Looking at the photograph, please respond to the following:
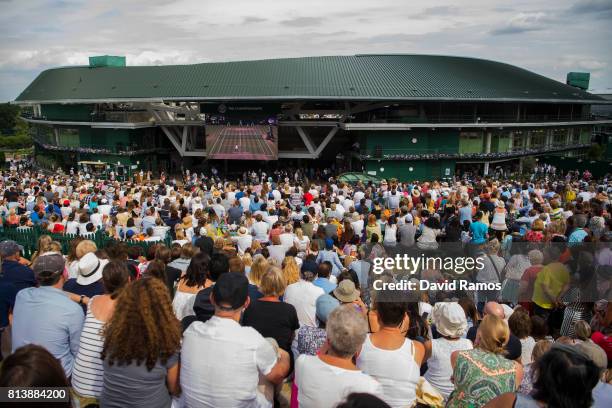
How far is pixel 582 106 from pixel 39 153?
58.7m

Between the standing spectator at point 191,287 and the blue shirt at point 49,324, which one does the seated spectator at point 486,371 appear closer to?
the standing spectator at point 191,287

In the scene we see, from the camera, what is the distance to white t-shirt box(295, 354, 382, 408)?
3340 mm

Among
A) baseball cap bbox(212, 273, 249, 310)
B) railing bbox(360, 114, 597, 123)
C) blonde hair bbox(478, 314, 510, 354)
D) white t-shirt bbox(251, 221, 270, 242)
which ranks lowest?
white t-shirt bbox(251, 221, 270, 242)

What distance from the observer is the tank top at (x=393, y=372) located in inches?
157

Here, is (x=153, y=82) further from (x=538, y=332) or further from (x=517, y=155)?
(x=538, y=332)

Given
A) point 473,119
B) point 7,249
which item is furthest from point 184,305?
point 473,119

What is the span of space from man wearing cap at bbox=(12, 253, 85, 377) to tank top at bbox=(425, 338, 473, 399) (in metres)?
3.52

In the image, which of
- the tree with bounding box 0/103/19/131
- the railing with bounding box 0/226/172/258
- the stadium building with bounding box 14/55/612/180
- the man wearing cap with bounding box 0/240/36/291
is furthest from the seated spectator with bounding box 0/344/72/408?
the tree with bounding box 0/103/19/131

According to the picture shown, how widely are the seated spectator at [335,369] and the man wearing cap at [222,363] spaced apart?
40cm

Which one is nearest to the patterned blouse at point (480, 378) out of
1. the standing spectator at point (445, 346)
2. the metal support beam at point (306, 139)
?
the standing spectator at point (445, 346)

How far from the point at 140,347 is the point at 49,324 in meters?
1.47

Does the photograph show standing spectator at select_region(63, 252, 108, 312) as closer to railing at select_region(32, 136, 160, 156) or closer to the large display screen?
the large display screen

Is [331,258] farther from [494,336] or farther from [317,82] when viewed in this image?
[317,82]

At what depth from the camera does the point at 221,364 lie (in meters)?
3.65
